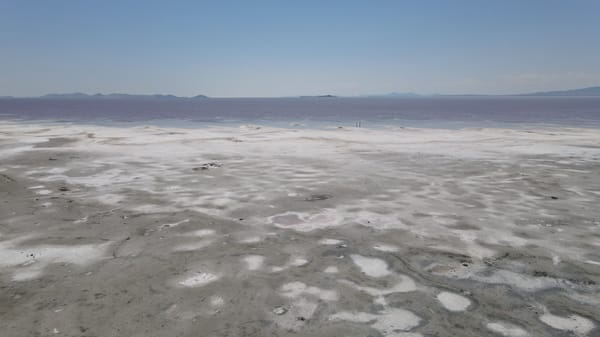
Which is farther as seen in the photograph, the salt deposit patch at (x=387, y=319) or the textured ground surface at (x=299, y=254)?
the textured ground surface at (x=299, y=254)

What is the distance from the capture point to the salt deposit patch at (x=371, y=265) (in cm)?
539

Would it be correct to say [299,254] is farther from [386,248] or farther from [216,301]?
[216,301]

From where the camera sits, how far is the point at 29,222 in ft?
24.6

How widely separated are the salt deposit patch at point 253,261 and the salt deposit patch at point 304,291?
2.43 ft

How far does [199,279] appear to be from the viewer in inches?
203

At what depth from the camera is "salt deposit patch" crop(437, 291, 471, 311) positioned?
4.45 meters

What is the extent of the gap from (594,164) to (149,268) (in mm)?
16442

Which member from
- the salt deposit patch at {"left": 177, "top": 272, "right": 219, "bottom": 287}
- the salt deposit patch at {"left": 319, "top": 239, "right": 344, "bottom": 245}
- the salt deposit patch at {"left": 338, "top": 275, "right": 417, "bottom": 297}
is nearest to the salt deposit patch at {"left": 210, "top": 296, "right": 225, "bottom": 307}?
the salt deposit patch at {"left": 177, "top": 272, "right": 219, "bottom": 287}

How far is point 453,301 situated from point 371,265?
134 centimetres

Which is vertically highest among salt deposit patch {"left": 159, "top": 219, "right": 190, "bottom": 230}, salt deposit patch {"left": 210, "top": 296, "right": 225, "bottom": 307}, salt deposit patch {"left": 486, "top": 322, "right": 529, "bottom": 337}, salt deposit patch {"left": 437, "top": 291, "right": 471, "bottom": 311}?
salt deposit patch {"left": 159, "top": 219, "right": 190, "bottom": 230}

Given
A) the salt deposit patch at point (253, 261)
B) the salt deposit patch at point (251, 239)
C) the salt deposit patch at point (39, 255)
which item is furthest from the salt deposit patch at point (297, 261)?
the salt deposit patch at point (39, 255)

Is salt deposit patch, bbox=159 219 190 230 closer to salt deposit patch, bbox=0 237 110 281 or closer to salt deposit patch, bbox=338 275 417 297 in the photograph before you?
salt deposit patch, bbox=0 237 110 281

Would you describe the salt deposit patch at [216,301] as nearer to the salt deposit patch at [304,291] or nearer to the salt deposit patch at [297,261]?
the salt deposit patch at [304,291]

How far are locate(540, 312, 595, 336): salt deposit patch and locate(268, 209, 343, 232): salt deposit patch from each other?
3.94 m
